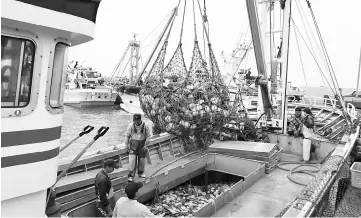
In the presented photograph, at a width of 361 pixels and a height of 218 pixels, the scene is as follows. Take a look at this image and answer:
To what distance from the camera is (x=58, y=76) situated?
2410mm

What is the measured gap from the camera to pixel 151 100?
24.1 ft

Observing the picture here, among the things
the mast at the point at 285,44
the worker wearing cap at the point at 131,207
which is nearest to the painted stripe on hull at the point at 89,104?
the mast at the point at 285,44

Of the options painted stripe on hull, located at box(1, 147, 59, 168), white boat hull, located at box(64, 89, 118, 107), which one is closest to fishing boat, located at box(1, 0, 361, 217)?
painted stripe on hull, located at box(1, 147, 59, 168)

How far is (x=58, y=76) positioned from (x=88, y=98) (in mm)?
36793

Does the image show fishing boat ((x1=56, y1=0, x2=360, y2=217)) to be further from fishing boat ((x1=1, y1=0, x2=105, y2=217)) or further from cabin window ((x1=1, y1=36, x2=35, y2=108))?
cabin window ((x1=1, y1=36, x2=35, y2=108))

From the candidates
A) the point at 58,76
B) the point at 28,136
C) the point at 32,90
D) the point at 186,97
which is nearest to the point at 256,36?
the point at 186,97

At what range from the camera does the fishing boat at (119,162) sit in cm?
210

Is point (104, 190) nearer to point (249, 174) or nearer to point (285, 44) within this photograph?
point (249, 174)

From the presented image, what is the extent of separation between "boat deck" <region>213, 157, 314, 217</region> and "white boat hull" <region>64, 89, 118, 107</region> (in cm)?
3437

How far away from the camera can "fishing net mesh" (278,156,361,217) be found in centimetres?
343

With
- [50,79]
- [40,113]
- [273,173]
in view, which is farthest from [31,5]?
[273,173]

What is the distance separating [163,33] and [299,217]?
210 inches

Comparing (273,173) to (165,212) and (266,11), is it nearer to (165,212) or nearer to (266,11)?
(165,212)

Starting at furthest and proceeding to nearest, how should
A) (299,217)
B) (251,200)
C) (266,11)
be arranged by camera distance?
(266,11) → (251,200) → (299,217)
